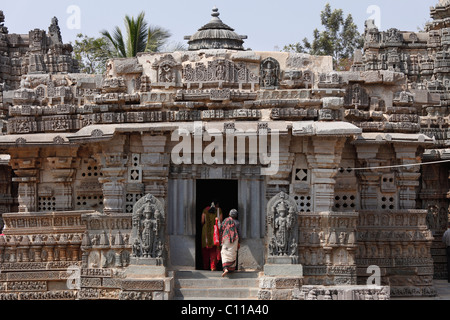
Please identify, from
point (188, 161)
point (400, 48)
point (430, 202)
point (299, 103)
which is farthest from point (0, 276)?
point (400, 48)

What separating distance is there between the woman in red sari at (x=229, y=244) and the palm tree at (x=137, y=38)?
46.0ft

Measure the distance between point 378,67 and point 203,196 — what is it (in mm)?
8706

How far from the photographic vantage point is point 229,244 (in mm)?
18094

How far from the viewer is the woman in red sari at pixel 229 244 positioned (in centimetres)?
1808

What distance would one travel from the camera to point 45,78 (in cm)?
2066

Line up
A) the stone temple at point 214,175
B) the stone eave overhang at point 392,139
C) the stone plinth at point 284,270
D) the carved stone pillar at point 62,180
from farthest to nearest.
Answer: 1. the carved stone pillar at point 62,180
2. the stone eave overhang at point 392,139
3. the stone temple at point 214,175
4. the stone plinth at point 284,270

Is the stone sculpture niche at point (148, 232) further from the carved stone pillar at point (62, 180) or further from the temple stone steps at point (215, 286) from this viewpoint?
the carved stone pillar at point (62, 180)

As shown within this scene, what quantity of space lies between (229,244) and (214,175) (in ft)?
4.75

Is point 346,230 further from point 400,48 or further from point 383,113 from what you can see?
point 400,48

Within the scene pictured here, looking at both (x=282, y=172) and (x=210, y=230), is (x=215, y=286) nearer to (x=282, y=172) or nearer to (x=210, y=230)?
(x=210, y=230)

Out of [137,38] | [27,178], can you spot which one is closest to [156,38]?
[137,38]

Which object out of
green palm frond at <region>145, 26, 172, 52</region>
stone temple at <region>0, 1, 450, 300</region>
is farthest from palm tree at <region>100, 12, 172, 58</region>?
stone temple at <region>0, 1, 450, 300</region>

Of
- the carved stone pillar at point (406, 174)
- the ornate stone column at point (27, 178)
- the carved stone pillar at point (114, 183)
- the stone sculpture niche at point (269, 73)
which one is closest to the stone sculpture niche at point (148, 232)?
the carved stone pillar at point (114, 183)
